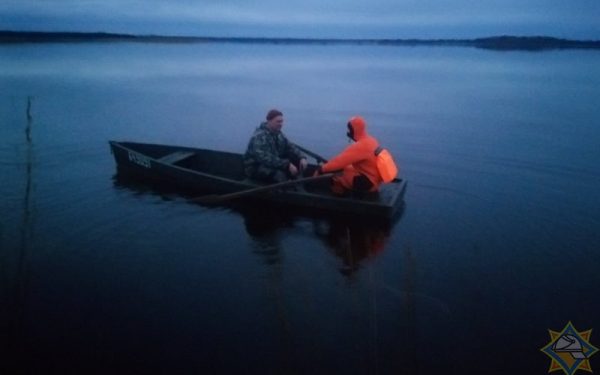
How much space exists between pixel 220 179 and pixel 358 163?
9.55ft

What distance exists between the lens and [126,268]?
701 centimetres

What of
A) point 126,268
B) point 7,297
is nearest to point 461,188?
point 126,268

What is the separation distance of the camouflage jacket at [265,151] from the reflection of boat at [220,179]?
44cm

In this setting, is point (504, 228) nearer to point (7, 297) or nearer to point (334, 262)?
point (334, 262)

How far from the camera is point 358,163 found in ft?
27.0

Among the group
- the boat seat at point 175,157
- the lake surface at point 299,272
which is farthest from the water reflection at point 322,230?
the boat seat at point 175,157

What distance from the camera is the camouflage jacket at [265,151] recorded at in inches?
357

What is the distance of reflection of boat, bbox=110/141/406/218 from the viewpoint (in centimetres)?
832

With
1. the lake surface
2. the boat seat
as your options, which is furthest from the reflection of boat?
the lake surface

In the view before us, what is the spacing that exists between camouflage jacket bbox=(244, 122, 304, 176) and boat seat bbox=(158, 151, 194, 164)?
2194mm

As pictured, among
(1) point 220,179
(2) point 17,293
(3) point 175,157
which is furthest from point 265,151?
(2) point 17,293

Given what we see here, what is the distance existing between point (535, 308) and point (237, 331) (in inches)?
154

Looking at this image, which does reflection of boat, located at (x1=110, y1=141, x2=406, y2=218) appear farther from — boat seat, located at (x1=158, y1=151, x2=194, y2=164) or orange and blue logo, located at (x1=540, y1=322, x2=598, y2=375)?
orange and blue logo, located at (x1=540, y1=322, x2=598, y2=375)

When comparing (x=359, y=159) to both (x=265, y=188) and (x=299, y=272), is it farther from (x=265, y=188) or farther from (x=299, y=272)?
(x=299, y=272)
